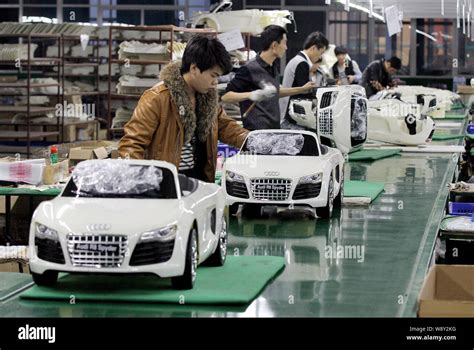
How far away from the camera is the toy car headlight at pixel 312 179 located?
5.88 m

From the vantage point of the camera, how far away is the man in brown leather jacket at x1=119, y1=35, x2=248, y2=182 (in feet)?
15.6

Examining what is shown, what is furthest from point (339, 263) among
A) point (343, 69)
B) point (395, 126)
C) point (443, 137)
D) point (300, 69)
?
point (343, 69)

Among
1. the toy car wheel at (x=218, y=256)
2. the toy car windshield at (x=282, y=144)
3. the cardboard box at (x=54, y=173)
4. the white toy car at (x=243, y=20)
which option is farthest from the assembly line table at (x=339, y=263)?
the white toy car at (x=243, y=20)

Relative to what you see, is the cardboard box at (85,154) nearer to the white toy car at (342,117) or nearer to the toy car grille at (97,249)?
the white toy car at (342,117)

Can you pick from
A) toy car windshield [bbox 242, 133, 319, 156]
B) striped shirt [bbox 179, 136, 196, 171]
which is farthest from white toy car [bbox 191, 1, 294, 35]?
striped shirt [bbox 179, 136, 196, 171]

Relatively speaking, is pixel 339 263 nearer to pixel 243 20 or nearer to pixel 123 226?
pixel 123 226

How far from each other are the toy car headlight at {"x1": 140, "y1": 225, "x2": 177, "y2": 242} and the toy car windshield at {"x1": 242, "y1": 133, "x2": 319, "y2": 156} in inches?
95.4

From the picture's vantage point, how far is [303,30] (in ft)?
79.0

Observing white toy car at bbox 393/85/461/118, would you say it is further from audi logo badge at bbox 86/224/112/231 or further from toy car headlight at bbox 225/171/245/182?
audi logo badge at bbox 86/224/112/231

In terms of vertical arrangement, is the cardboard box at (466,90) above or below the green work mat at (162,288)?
above

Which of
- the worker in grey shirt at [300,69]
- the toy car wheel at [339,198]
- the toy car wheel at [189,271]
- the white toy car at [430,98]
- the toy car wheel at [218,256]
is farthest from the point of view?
the white toy car at [430,98]

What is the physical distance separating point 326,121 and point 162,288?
4.01 metres

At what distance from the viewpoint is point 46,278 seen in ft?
12.8
